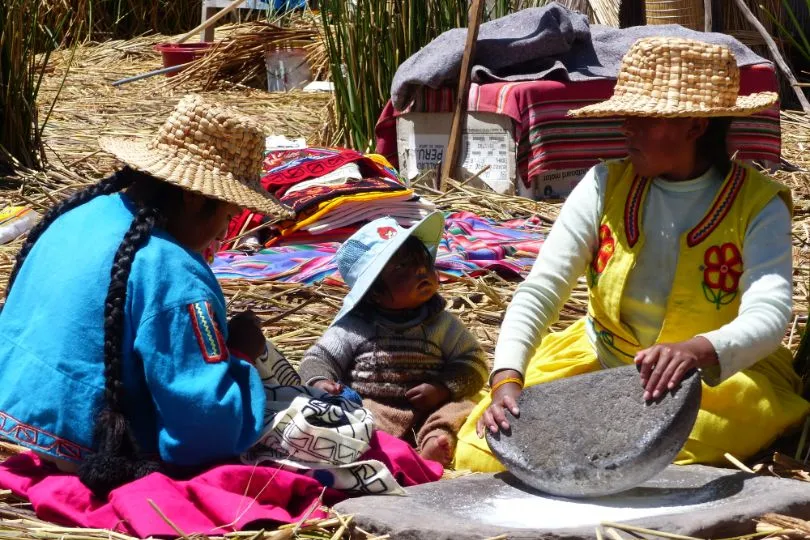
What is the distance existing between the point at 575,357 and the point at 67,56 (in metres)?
9.60

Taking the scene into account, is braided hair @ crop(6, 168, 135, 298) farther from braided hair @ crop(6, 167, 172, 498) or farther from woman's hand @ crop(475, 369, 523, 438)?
woman's hand @ crop(475, 369, 523, 438)

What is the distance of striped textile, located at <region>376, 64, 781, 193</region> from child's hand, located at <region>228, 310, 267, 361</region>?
12.1 feet

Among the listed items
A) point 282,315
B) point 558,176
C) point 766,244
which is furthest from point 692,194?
point 558,176

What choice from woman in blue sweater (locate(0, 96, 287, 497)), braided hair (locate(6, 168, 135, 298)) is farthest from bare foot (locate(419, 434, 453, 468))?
braided hair (locate(6, 168, 135, 298))

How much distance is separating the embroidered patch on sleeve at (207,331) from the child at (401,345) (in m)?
0.85

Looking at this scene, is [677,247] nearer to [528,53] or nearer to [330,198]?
[330,198]

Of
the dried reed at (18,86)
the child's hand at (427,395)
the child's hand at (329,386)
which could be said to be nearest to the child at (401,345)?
the child's hand at (427,395)

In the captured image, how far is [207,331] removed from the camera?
2.67 metres

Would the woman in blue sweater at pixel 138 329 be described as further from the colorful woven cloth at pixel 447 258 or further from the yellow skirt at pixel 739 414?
the colorful woven cloth at pixel 447 258

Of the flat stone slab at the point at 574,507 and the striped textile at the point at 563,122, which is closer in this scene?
the flat stone slab at the point at 574,507

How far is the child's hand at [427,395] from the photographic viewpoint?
3.57 metres

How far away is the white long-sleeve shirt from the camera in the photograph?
9.67 ft

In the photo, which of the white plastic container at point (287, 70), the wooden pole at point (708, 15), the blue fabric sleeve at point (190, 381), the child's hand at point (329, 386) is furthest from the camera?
the white plastic container at point (287, 70)

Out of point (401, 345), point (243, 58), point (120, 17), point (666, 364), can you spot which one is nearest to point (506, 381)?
point (666, 364)
